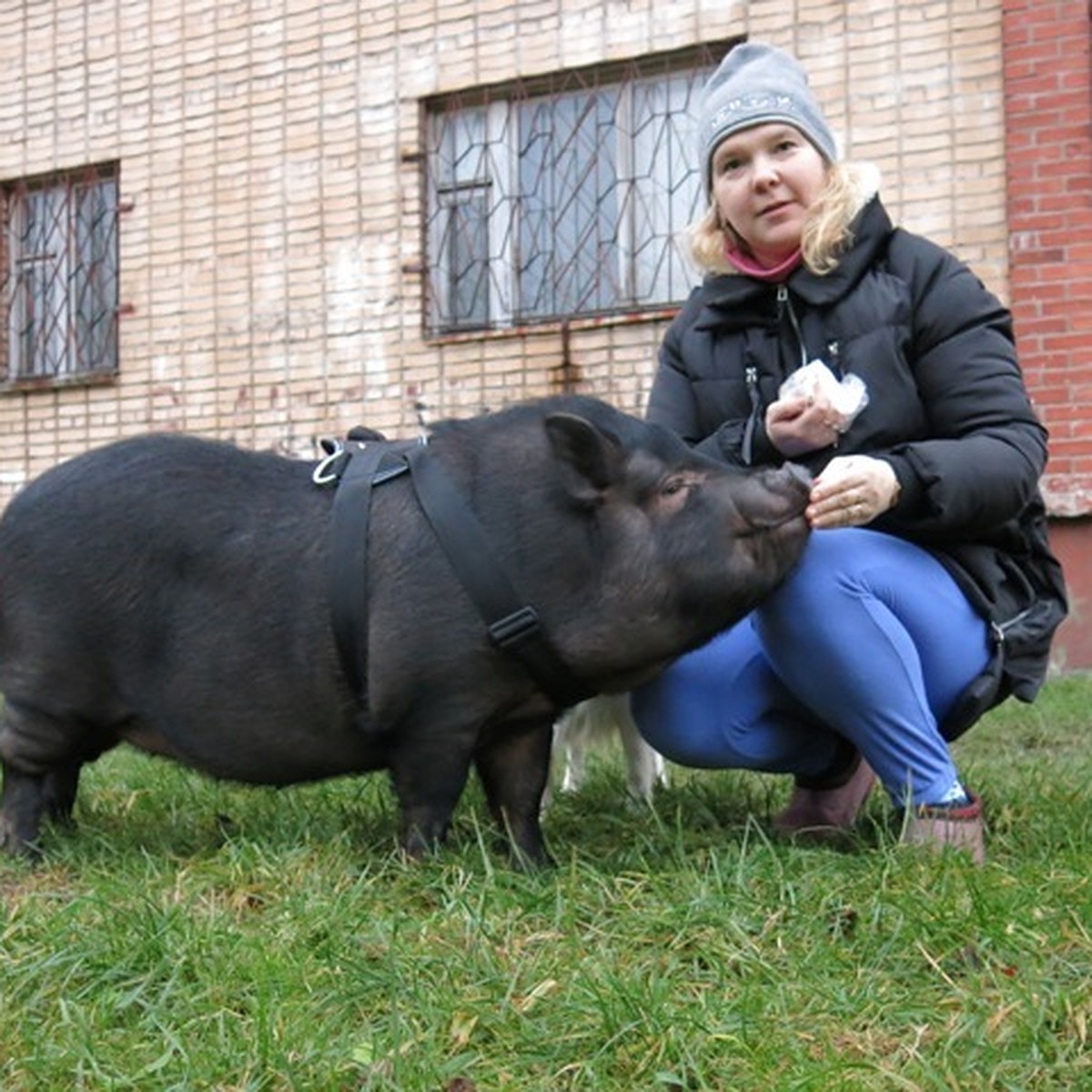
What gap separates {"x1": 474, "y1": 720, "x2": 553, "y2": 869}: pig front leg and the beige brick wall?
499cm

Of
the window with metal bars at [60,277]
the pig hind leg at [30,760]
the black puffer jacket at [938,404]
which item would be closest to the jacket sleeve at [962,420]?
the black puffer jacket at [938,404]

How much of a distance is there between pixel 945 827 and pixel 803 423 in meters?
0.84

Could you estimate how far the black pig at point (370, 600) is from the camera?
11.1ft

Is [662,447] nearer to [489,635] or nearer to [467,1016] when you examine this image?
[489,635]

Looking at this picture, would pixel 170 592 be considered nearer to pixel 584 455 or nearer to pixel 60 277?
pixel 584 455

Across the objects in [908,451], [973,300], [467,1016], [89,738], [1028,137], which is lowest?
[467,1016]

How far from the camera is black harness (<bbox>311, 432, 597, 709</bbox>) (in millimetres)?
3344

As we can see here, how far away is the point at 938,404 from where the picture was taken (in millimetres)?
3555

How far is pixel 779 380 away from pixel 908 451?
0.45 m

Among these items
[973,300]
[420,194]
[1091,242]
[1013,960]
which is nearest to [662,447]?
[973,300]

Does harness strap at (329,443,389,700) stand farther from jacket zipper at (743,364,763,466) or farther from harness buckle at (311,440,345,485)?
jacket zipper at (743,364,763,466)

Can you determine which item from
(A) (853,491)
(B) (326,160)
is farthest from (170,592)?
(B) (326,160)

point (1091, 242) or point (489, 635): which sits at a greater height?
point (1091, 242)

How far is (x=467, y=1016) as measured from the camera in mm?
2461
